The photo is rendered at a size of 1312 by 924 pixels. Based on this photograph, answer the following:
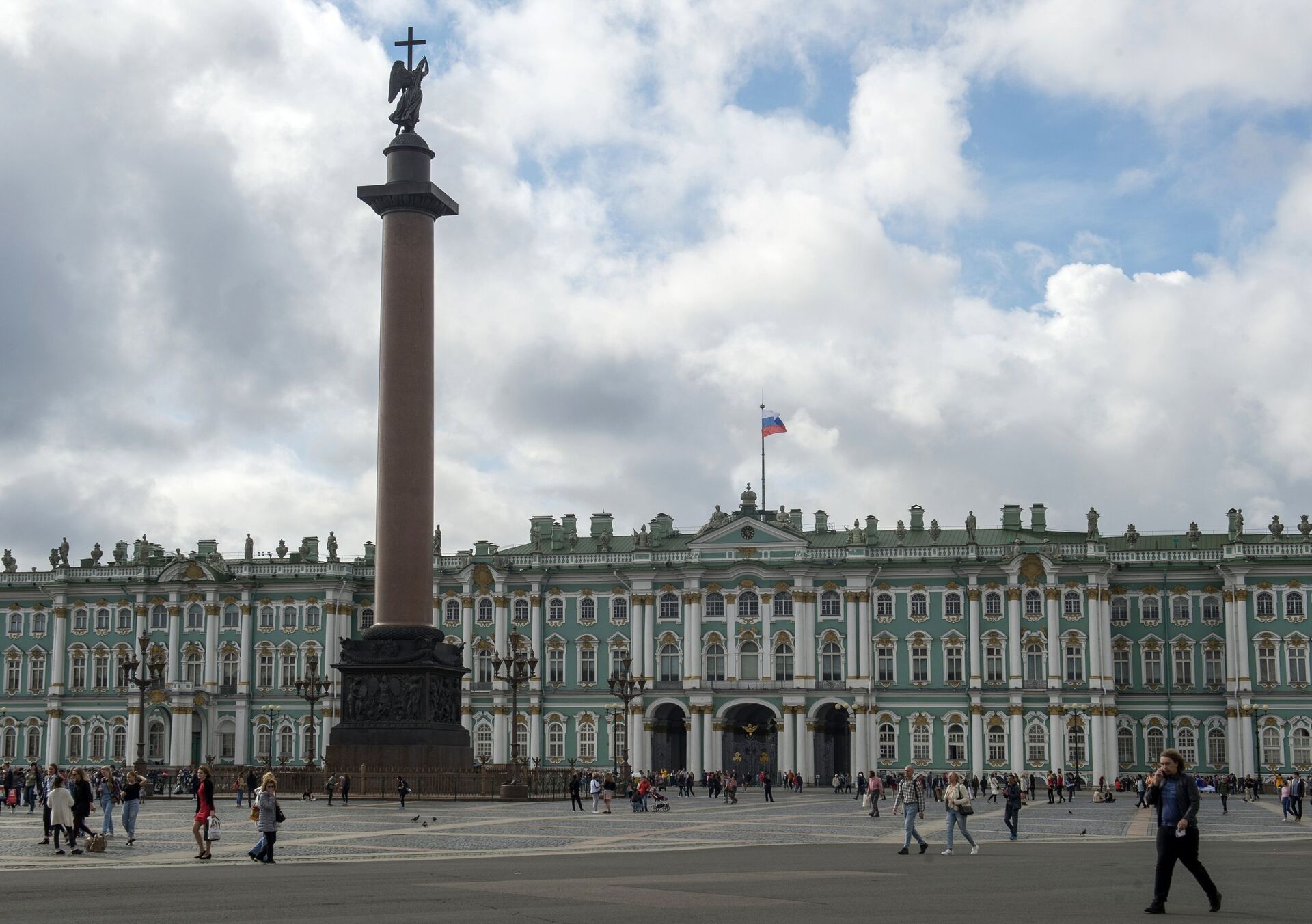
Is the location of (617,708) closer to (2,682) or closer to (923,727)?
(923,727)

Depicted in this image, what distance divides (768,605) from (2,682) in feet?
152

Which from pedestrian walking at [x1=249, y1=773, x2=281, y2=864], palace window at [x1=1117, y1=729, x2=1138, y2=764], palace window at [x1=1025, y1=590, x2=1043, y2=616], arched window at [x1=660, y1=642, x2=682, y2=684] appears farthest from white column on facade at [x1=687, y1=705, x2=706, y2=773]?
pedestrian walking at [x1=249, y1=773, x2=281, y2=864]

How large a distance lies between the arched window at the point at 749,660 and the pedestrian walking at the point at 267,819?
210 ft

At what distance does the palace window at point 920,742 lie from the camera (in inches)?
3403

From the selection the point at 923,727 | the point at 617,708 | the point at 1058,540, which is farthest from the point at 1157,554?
the point at 617,708

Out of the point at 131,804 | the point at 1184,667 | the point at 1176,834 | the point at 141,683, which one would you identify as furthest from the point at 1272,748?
the point at 1176,834

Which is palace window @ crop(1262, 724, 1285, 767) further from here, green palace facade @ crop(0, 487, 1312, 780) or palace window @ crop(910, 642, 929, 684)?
palace window @ crop(910, 642, 929, 684)

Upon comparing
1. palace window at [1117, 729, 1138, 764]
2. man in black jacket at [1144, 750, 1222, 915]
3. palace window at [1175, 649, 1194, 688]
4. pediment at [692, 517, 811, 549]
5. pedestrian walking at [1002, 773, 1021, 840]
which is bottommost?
palace window at [1117, 729, 1138, 764]

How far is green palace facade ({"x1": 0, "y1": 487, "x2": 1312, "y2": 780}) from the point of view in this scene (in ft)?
279

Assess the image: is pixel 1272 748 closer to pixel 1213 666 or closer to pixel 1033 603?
pixel 1213 666

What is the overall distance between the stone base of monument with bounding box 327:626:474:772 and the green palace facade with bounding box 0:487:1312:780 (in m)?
29.2

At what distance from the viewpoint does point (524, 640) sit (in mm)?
93188

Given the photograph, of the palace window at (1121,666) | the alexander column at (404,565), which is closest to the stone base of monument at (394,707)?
the alexander column at (404,565)

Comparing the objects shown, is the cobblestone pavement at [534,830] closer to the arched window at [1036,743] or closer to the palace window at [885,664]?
the arched window at [1036,743]
